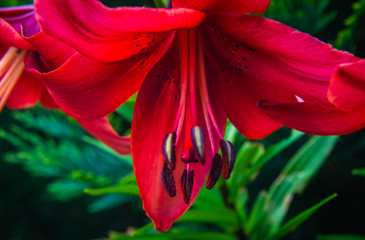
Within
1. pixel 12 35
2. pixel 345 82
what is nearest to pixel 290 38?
pixel 345 82

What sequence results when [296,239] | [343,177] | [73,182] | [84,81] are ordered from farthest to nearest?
[73,182]
[296,239]
[343,177]
[84,81]

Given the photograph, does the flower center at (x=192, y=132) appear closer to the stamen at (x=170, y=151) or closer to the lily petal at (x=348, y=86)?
the stamen at (x=170, y=151)

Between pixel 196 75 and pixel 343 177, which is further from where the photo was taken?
pixel 343 177

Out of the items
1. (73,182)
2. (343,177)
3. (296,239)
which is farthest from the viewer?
(73,182)

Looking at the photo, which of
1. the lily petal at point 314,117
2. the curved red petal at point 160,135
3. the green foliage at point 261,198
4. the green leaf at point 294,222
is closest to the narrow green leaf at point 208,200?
the green foliage at point 261,198

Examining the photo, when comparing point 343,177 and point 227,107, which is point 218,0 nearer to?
point 227,107

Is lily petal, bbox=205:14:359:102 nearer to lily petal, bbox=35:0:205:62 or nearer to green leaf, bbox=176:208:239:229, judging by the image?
lily petal, bbox=35:0:205:62

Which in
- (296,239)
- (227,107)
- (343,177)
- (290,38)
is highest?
(290,38)

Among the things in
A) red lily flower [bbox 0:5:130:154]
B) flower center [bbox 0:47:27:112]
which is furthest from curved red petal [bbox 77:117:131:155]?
flower center [bbox 0:47:27:112]
